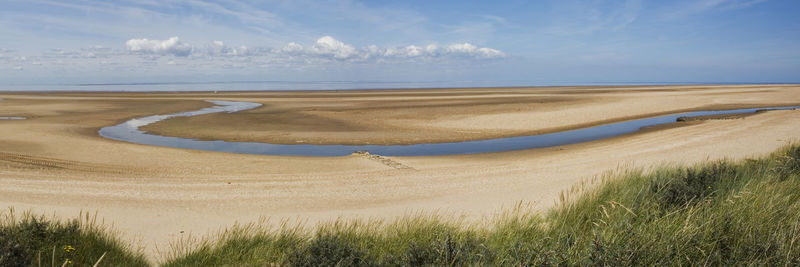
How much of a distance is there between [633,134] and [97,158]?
23.0m

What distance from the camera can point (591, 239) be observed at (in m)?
4.19

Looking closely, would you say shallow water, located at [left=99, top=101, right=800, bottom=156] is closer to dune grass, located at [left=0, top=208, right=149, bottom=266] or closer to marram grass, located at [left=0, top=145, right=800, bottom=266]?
marram grass, located at [left=0, top=145, right=800, bottom=266]

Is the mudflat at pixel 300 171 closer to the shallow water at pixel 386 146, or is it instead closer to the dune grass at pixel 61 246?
the dune grass at pixel 61 246

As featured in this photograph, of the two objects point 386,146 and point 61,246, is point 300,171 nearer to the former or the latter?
point 386,146

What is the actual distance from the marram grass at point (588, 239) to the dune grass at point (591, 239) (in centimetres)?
1

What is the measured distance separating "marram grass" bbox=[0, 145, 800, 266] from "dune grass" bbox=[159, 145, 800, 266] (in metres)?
0.01

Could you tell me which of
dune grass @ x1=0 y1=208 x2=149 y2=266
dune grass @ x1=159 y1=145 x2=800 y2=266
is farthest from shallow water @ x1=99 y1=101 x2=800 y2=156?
dune grass @ x1=0 y1=208 x2=149 y2=266

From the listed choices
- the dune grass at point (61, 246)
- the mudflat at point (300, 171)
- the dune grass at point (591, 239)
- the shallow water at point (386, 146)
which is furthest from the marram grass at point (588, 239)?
the shallow water at point (386, 146)

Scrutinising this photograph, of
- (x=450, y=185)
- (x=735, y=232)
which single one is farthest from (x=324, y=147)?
(x=735, y=232)

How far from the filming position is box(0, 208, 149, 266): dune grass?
4184 mm

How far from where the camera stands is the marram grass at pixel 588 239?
3.99 m

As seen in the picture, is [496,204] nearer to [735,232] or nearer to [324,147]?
[735,232]

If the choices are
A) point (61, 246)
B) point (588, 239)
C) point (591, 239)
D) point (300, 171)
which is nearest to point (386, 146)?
point (300, 171)

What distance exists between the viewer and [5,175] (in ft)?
37.5
